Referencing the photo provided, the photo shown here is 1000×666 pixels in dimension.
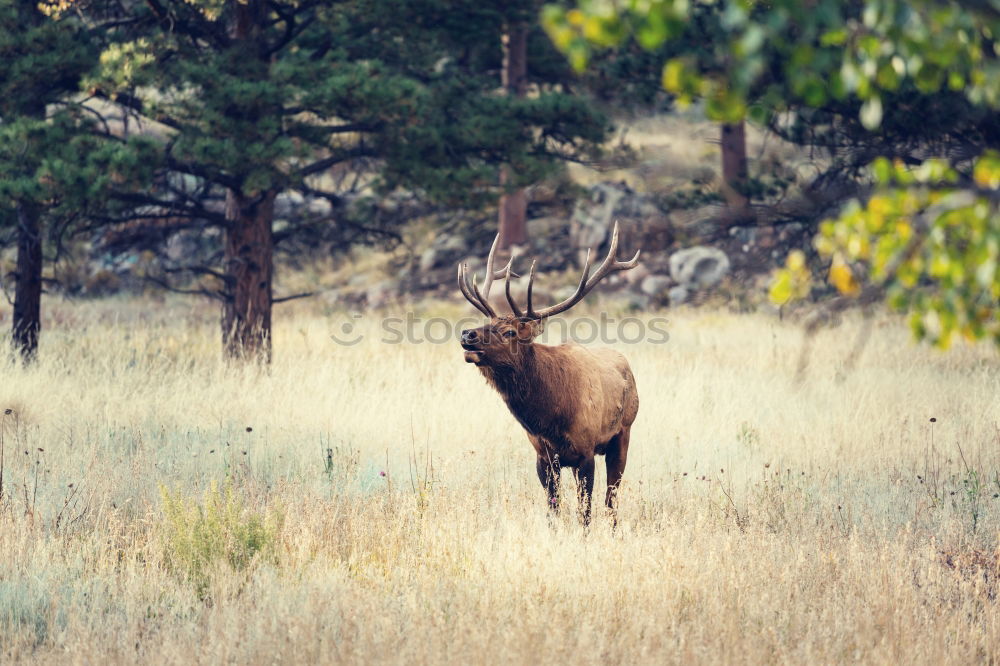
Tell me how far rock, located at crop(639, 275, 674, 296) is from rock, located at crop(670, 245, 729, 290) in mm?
199

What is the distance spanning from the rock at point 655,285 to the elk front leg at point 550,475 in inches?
561

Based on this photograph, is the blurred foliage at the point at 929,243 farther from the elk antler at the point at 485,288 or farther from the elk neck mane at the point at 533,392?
the elk antler at the point at 485,288

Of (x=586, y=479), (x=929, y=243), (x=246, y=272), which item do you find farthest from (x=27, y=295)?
(x=929, y=243)

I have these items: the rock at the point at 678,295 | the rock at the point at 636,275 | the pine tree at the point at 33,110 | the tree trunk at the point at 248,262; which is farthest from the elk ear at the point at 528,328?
the rock at the point at 636,275

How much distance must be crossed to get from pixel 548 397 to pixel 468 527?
97cm

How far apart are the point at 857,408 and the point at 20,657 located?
7243 mm

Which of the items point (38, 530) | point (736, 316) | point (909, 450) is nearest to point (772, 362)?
point (909, 450)

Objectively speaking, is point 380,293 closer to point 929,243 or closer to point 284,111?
point 284,111

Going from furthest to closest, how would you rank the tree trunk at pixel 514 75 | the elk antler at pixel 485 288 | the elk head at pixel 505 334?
the tree trunk at pixel 514 75
the elk antler at pixel 485 288
the elk head at pixel 505 334

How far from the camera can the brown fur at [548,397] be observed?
5.93 metres

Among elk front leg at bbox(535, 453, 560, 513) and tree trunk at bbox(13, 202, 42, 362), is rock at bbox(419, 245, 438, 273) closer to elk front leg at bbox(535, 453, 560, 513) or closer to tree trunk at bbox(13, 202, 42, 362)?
tree trunk at bbox(13, 202, 42, 362)

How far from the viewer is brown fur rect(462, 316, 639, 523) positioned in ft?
19.5

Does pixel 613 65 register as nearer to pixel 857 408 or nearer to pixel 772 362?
pixel 772 362

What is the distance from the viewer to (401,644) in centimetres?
412
